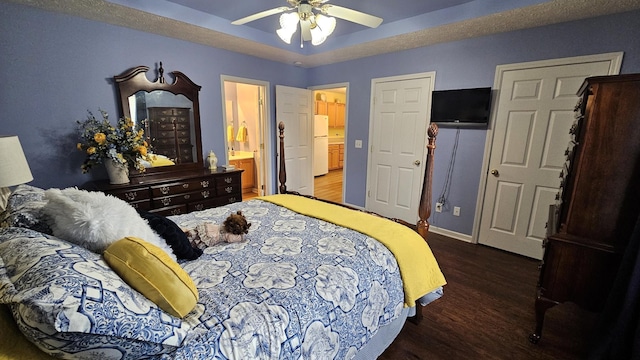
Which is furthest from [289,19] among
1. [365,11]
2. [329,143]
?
[329,143]

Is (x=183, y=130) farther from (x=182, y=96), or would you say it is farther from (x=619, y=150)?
(x=619, y=150)

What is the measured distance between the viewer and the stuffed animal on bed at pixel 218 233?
60.9 inches

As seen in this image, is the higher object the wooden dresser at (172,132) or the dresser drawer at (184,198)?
the wooden dresser at (172,132)

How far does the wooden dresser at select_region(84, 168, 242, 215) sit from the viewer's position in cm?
269

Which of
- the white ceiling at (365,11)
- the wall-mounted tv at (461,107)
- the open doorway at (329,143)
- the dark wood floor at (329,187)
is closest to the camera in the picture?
the white ceiling at (365,11)

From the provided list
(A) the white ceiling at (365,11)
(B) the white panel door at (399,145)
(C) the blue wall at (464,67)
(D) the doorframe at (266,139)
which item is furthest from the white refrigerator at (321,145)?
(A) the white ceiling at (365,11)

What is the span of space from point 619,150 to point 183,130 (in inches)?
154

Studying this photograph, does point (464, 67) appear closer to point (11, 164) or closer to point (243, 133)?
point (243, 133)

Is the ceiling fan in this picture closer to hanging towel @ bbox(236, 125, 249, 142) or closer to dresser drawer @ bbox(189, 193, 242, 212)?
dresser drawer @ bbox(189, 193, 242, 212)

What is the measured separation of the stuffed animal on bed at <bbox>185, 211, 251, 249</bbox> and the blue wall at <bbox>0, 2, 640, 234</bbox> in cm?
216

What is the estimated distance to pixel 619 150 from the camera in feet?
4.85

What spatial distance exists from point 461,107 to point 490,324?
2.26 metres

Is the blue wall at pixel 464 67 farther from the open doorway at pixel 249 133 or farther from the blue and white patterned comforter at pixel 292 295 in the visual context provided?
the blue and white patterned comforter at pixel 292 295

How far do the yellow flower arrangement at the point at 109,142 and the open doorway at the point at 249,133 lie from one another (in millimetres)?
1651
